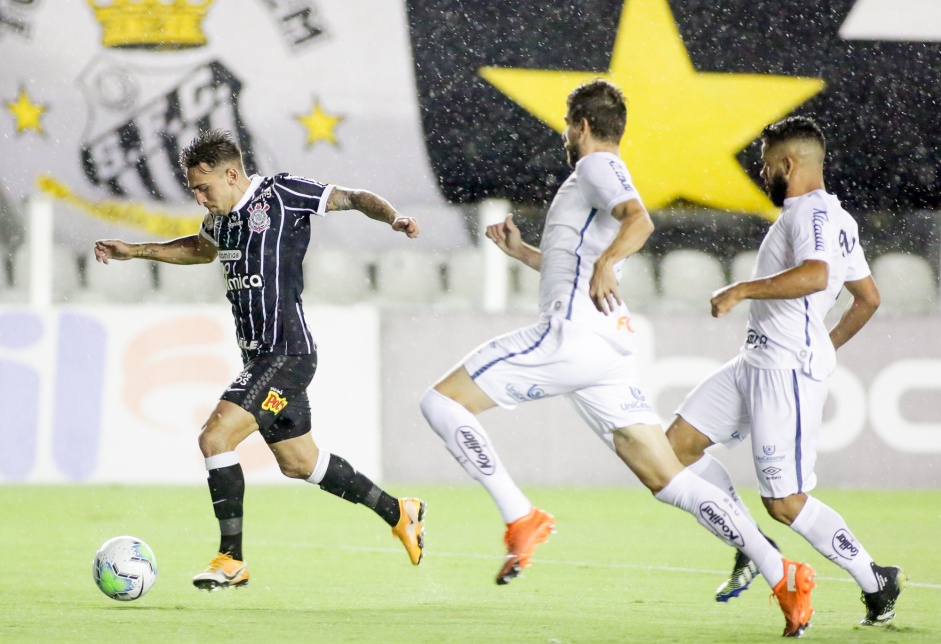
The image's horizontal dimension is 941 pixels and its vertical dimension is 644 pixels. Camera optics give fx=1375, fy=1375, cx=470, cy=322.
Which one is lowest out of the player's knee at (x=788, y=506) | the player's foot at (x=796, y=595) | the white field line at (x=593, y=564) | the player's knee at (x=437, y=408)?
the white field line at (x=593, y=564)

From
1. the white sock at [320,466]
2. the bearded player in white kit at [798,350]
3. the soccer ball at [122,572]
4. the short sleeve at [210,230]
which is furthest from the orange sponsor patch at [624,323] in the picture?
the soccer ball at [122,572]

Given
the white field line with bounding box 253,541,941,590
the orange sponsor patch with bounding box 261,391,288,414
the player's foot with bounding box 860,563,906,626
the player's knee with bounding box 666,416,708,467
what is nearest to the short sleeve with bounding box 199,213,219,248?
the orange sponsor patch with bounding box 261,391,288,414

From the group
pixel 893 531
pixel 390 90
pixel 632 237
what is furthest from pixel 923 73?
pixel 632 237

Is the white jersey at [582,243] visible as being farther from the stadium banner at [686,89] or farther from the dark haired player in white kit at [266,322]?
the stadium banner at [686,89]

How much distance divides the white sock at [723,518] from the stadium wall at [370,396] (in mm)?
5460

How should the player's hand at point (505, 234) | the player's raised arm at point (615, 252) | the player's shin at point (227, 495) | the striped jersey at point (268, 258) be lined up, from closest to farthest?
the player's raised arm at point (615, 252) → the player's hand at point (505, 234) → the player's shin at point (227, 495) → the striped jersey at point (268, 258)

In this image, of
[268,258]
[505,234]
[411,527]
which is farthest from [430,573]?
[505,234]

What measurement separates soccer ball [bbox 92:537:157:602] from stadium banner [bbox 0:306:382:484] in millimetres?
4698

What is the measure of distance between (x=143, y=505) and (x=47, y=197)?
11.9ft

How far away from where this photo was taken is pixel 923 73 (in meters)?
12.8

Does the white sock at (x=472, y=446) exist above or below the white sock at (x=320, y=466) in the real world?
above

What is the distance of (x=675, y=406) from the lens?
33.2 ft

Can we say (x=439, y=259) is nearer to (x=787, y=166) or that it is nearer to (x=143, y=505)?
(x=143, y=505)

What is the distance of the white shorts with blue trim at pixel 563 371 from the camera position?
4.53 metres
